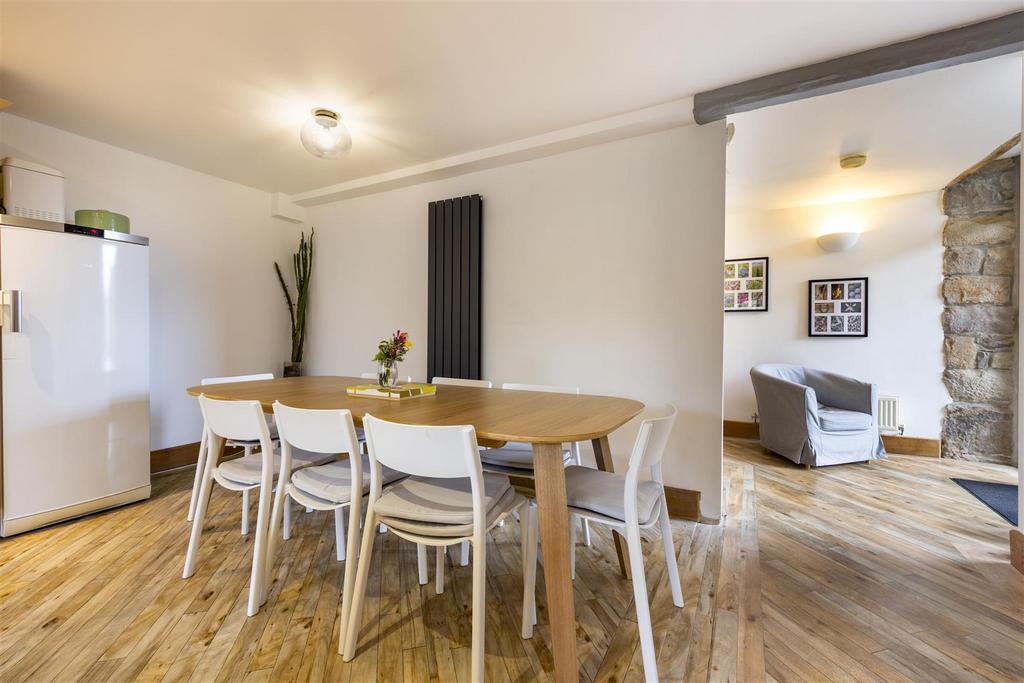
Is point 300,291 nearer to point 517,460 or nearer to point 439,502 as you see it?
point 517,460

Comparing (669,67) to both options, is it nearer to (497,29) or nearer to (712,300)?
(497,29)

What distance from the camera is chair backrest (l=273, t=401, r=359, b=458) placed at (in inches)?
58.3

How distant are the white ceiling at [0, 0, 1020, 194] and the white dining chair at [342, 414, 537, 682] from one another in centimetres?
177

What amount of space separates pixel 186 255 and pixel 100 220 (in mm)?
802

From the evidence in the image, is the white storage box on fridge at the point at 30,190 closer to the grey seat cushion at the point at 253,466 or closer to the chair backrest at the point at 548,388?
the grey seat cushion at the point at 253,466

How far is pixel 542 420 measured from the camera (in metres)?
1.47

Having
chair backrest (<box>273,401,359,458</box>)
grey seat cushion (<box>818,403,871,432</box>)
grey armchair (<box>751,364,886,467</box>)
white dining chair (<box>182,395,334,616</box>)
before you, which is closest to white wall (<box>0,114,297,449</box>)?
white dining chair (<box>182,395,334,616</box>)

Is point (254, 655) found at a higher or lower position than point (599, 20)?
lower

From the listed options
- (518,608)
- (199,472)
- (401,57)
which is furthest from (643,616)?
(401,57)

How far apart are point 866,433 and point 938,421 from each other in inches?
34.3

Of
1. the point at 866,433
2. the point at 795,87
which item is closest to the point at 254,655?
the point at 795,87

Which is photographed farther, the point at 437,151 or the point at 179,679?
the point at 437,151

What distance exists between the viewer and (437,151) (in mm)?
3174

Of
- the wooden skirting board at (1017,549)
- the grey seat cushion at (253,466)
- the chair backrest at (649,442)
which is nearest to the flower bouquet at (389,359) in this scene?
the grey seat cushion at (253,466)
